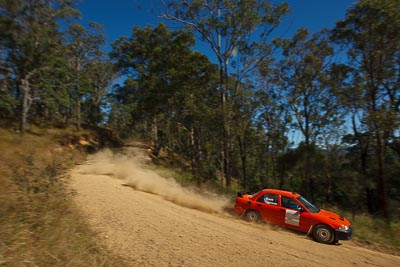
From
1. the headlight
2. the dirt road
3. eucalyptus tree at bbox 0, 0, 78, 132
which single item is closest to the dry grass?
the dirt road

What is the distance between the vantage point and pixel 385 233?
10.9 meters

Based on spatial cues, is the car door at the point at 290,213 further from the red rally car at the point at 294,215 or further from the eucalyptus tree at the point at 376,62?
the eucalyptus tree at the point at 376,62

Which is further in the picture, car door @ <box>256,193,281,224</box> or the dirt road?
car door @ <box>256,193,281,224</box>

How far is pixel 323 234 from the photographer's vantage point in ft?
29.1

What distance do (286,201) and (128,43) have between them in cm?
2854

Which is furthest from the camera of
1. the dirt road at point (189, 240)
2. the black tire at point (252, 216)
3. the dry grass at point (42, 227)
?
the black tire at point (252, 216)

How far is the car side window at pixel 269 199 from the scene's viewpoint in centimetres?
1020

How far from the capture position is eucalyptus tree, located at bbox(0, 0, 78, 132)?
22922 mm

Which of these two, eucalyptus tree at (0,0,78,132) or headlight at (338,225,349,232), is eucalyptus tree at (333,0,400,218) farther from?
eucalyptus tree at (0,0,78,132)

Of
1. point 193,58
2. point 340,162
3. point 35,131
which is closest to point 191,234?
point 193,58

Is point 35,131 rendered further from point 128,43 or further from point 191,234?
point 191,234

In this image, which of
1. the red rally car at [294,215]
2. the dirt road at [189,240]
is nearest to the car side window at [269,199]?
the red rally car at [294,215]

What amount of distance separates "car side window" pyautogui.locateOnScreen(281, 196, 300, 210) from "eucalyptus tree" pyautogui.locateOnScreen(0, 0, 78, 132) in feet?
80.5

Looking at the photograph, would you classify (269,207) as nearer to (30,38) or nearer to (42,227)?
(42,227)
